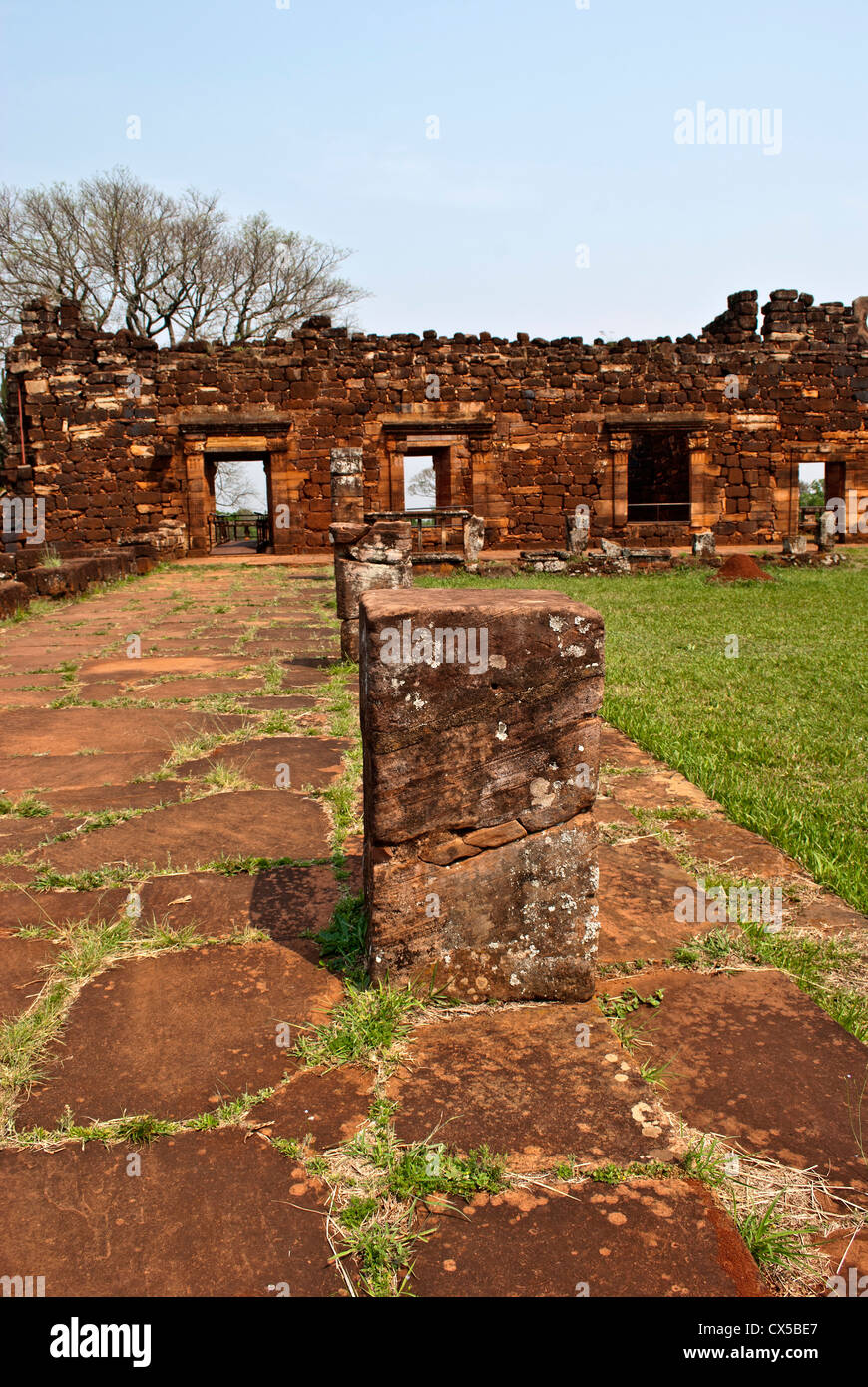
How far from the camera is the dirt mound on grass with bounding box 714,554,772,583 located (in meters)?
12.8

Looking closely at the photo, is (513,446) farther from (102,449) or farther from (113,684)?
(113,684)

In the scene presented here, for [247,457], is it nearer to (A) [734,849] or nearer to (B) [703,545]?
(B) [703,545]

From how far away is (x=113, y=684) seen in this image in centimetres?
576

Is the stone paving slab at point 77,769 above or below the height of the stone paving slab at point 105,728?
below

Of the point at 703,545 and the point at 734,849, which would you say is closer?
the point at 734,849

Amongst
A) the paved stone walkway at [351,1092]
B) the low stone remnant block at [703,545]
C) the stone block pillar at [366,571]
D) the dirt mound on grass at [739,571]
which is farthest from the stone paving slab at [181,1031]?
the low stone remnant block at [703,545]

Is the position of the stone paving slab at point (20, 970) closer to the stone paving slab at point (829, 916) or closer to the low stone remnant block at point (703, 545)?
the stone paving slab at point (829, 916)

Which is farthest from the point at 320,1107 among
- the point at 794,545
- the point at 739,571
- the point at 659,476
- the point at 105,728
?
→ the point at 659,476

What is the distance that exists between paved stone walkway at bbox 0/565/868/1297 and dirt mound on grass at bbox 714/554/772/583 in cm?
1029

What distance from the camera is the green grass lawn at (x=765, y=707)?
3316 mm

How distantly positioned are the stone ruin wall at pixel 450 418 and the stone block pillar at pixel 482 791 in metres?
15.5

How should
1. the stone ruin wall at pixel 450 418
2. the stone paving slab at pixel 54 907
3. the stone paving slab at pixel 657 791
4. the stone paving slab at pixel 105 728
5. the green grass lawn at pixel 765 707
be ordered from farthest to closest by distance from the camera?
1. the stone ruin wall at pixel 450 418
2. the stone paving slab at pixel 105 728
3. the stone paving slab at pixel 657 791
4. the green grass lawn at pixel 765 707
5. the stone paving slab at pixel 54 907

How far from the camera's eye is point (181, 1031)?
1.96 metres

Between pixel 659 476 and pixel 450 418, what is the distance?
6.12m
